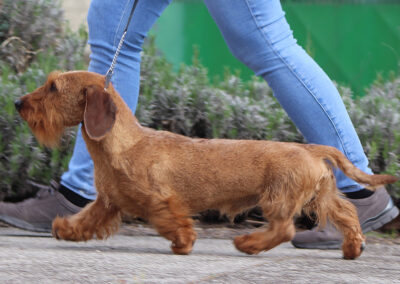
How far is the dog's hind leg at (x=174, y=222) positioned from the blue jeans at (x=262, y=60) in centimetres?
69

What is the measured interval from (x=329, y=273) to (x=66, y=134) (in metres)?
2.18

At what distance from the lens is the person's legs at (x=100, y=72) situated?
Result: 3.65 meters

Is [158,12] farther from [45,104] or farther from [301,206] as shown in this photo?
[301,206]

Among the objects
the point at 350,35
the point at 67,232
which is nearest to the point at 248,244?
the point at 67,232

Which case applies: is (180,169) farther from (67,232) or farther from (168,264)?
(67,232)

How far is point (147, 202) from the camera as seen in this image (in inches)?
125

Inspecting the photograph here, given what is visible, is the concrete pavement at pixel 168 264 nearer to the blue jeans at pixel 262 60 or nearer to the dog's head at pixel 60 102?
the blue jeans at pixel 262 60

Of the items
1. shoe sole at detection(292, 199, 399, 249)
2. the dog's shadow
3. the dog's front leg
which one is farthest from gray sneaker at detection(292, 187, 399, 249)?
the dog's front leg

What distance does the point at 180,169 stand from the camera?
3.21 metres

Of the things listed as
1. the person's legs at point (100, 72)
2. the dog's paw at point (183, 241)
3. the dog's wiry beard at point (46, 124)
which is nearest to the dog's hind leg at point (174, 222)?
the dog's paw at point (183, 241)

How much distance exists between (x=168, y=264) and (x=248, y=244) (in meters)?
0.50

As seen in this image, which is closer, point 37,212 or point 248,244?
point 248,244

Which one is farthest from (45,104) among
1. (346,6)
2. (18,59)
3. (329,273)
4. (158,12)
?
(346,6)

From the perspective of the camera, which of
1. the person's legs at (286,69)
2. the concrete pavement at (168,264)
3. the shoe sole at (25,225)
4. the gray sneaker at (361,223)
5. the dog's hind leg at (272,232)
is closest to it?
the concrete pavement at (168,264)
